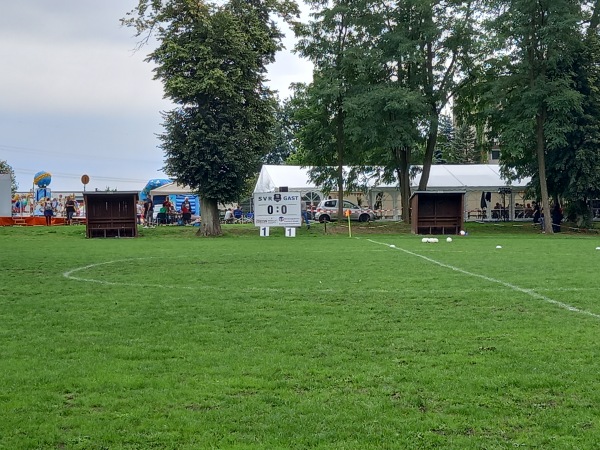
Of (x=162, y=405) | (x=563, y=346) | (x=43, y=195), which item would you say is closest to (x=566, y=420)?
(x=563, y=346)

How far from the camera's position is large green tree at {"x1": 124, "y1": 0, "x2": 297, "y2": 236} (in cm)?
3023

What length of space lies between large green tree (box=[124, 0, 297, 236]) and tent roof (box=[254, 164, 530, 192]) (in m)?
12.6

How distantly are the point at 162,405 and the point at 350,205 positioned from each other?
→ 4100 centimetres

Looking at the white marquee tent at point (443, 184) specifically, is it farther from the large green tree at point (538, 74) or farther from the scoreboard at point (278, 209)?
the scoreboard at point (278, 209)

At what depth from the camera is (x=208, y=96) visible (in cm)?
3064

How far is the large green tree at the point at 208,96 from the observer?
99.2ft

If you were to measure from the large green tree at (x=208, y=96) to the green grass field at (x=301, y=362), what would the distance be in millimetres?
17925

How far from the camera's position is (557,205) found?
36375mm

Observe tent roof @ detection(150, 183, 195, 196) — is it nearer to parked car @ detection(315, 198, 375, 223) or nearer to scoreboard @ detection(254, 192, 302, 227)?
parked car @ detection(315, 198, 375, 223)

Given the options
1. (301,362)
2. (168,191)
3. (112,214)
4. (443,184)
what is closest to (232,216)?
(168,191)

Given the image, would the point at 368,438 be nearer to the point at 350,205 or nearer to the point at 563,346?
the point at 563,346

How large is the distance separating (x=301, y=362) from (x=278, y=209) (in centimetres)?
2479

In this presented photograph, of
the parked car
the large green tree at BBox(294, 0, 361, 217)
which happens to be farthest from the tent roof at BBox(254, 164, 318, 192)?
the large green tree at BBox(294, 0, 361, 217)

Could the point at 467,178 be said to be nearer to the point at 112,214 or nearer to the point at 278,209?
the point at 278,209
